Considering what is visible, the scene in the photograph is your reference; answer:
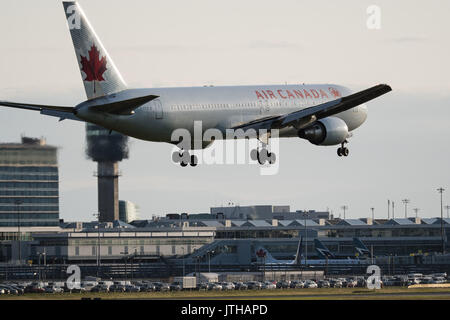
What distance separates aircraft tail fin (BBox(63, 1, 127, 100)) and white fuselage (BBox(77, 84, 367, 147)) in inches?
89.1

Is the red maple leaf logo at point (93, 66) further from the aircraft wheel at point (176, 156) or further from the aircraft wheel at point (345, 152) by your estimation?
the aircraft wheel at point (345, 152)

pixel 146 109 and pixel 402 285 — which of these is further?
pixel 402 285

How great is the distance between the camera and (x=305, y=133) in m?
90.1

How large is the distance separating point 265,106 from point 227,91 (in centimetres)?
378

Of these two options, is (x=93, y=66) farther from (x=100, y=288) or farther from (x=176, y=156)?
(x=100, y=288)

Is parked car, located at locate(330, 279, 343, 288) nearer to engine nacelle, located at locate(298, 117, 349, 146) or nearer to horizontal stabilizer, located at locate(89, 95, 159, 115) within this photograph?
engine nacelle, located at locate(298, 117, 349, 146)

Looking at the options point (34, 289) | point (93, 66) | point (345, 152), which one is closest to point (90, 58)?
point (93, 66)

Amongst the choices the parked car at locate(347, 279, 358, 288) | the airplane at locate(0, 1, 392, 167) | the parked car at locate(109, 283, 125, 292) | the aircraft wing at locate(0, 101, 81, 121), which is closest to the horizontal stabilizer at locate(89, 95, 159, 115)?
the airplane at locate(0, 1, 392, 167)

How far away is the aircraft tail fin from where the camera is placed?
3223 inches

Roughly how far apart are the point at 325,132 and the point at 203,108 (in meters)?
10.6
